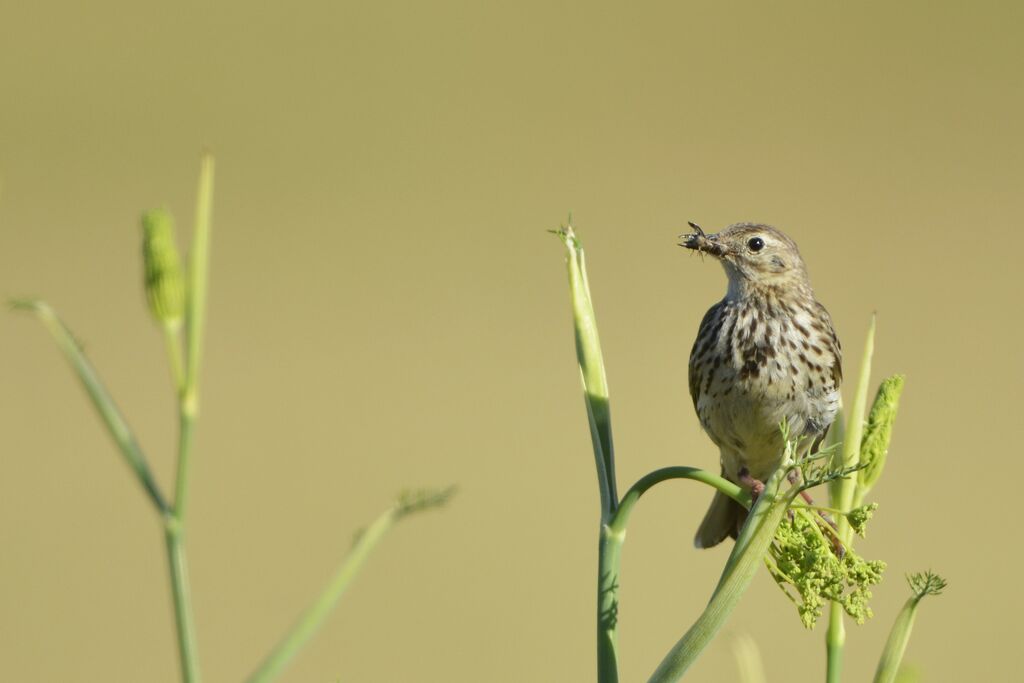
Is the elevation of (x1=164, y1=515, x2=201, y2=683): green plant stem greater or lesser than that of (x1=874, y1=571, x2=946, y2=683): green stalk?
greater

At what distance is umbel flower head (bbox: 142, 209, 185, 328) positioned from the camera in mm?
1035

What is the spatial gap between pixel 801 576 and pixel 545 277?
1291 centimetres

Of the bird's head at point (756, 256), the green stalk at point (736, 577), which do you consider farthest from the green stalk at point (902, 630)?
the bird's head at point (756, 256)

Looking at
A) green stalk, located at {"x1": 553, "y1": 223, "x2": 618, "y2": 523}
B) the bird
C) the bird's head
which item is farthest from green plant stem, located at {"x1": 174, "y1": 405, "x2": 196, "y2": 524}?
the bird's head

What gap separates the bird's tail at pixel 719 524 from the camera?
4.11 meters

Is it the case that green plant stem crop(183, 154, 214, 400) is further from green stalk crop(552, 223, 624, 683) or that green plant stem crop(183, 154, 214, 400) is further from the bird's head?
the bird's head

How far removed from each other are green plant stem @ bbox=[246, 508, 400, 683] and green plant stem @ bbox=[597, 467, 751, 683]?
0.23 m

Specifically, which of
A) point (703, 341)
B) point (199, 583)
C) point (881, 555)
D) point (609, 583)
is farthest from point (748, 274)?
point (199, 583)

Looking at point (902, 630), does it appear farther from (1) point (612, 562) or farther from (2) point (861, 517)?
(1) point (612, 562)

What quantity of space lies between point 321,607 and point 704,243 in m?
3.07

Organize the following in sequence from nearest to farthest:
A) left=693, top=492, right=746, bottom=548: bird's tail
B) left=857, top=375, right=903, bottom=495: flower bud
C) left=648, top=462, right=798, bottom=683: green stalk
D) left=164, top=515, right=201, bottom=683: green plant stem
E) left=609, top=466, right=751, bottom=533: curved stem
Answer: left=164, top=515, right=201, bottom=683: green plant stem
left=648, top=462, right=798, bottom=683: green stalk
left=609, top=466, right=751, bottom=533: curved stem
left=857, top=375, right=903, bottom=495: flower bud
left=693, top=492, right=746, bottom=548: bird's tail

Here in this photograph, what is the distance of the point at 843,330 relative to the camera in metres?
11.9

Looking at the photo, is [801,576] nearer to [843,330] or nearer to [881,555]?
[881,555]

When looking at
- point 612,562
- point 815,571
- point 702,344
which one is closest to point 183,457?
point 612,562
